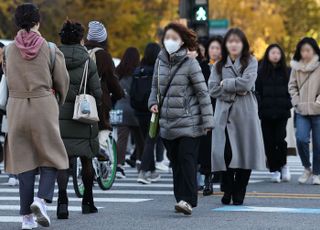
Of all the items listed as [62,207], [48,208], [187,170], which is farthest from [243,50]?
[62,207]

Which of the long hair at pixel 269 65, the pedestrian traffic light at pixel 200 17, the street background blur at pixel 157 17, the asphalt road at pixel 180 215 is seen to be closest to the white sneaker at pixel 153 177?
the asphalt road at pixel 180 215

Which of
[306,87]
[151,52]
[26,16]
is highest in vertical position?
[26,16]

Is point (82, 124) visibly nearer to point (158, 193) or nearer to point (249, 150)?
point (249, 150)

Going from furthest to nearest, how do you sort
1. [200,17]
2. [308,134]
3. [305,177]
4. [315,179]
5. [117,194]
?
1. [200,17]
2. [305,177]
3. [308,134]
4. [315,179]
5. [117,194]

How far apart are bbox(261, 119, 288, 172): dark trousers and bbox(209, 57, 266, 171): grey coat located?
3.33 meters

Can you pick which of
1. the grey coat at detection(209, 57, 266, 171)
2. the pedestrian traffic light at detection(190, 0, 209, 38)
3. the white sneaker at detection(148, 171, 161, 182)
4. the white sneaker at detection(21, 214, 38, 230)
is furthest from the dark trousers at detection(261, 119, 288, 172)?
the pedestrian traffic light at detection(190, 0, 209, 38)

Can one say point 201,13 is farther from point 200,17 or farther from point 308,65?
point 308,65

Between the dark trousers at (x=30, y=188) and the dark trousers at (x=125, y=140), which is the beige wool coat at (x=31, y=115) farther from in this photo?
the dark trousers at (x=125, y=140)

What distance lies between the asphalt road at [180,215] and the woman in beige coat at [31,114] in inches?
16.4

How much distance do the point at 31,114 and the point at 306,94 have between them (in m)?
5.84

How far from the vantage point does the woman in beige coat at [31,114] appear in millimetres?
8812

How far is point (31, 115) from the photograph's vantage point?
28.8 ft

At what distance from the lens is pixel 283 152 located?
1451 centimetres

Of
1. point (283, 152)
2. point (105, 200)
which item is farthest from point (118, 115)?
point (105, 200)
